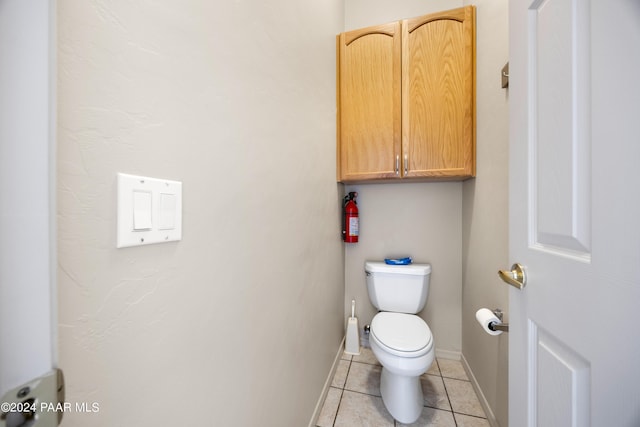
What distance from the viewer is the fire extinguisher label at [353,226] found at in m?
1.78

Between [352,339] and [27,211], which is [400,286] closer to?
[352,339]

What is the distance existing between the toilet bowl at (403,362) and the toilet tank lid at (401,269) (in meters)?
0.35

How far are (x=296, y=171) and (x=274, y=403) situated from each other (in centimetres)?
84

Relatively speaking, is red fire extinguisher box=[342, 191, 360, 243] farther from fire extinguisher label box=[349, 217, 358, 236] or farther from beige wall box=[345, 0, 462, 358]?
beige wall box=[345, 0, 462, 358]

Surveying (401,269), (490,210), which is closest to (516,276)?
(490,210)

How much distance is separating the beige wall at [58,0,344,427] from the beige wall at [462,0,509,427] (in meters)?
0.94

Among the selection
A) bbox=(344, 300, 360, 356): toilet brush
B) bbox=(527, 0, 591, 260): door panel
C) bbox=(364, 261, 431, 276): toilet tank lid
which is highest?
bbox=(527, 0, 591, 260): door panel

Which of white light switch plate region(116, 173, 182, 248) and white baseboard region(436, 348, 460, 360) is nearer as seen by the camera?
white light switch plate region(116, 173, 182, 248)

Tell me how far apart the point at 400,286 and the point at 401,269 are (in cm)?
12

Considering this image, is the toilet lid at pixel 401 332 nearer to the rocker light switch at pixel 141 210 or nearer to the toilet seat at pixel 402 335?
the toilet seat at pixel 402 335

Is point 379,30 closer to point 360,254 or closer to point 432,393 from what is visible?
point 360,254

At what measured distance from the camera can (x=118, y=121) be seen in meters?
0.36

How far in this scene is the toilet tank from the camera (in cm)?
162

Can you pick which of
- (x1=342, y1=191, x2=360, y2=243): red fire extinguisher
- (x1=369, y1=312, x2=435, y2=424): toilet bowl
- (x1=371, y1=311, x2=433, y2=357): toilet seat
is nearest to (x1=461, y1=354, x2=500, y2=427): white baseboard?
(x1=369, y1=312, x2=435, y2=424): toilet bowl
